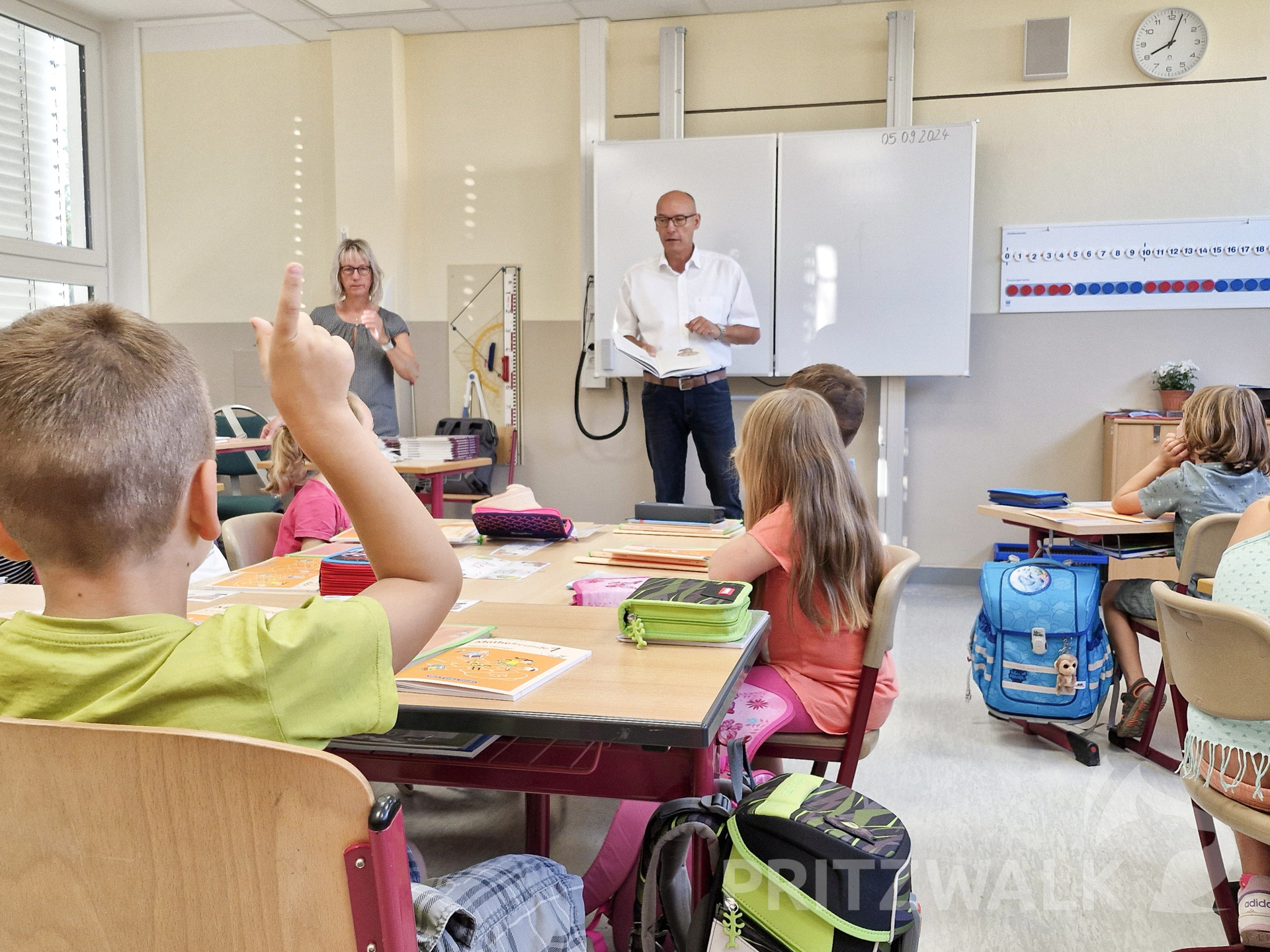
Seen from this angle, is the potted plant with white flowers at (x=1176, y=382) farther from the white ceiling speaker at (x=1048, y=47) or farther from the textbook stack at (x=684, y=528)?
the textbook stack at (x=684, y=528)

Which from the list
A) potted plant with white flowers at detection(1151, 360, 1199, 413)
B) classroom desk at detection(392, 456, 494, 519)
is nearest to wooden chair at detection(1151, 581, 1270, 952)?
classroom desk at detection(392, 456, 494, 519)

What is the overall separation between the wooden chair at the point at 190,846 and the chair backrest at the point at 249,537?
5.60ft

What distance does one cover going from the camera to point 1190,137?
466 cm

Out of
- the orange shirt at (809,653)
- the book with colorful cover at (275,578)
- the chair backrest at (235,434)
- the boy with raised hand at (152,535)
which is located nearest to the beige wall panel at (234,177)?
the chair backrest at (235,434)

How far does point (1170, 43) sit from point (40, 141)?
5957mm

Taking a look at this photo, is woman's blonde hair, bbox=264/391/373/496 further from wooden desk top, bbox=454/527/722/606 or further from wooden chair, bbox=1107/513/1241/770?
wooden chair, bbox=1107/513/1241/770

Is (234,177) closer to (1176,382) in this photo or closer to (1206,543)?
(1176,382)

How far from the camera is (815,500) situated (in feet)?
6.13

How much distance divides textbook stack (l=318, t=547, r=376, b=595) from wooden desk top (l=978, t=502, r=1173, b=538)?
2.09m

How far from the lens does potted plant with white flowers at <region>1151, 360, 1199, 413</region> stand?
463 centimetres

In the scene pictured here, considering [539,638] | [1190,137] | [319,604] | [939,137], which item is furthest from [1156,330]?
[319,604]

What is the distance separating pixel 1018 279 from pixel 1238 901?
372 cm

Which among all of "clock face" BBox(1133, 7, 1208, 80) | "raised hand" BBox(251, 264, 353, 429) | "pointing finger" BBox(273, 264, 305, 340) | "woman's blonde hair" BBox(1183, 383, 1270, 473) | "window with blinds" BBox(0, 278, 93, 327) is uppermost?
"clock face" BBox(1133, 7, 1208, 80)

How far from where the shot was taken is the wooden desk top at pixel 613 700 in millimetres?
1101
